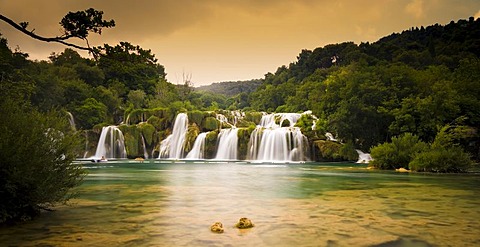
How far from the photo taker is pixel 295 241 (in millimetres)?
6418

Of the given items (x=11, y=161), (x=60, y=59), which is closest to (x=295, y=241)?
(x=11, y=161)

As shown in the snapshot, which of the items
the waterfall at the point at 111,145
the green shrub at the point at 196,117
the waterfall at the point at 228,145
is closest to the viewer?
the waterfall at the point at 228,145

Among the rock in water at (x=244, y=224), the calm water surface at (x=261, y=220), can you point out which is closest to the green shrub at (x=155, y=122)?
the calm water surface at (x=261, y=220)

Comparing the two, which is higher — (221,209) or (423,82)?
(423,82)

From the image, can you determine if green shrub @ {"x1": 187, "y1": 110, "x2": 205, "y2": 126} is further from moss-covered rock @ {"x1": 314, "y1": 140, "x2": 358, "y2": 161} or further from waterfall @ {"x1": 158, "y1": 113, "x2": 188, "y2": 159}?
moss-covered rock @ {"x1": 314, "y1": 140, "x2": 358, "y2": 161}

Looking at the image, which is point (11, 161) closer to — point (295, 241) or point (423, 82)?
point (295, 241)

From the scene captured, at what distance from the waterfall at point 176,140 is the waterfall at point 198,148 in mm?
1818

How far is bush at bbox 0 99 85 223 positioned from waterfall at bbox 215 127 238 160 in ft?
126

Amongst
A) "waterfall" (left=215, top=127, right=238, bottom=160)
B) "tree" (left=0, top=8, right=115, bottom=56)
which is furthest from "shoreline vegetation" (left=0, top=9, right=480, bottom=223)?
"waterfall" (left=215, top=127, right=238, bottom=160)

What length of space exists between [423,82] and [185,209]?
1630 inches

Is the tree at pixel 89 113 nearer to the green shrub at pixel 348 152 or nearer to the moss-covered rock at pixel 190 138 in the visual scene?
the moss-covered rock at pixel 190 138

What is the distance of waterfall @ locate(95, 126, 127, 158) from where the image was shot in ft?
167

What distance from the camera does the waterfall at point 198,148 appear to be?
48.7 m

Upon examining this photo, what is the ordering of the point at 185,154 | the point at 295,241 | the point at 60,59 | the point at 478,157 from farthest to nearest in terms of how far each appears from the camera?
the point at 60,59 < the point at 185,154 < the point at 478,157 < the point at 295,241
